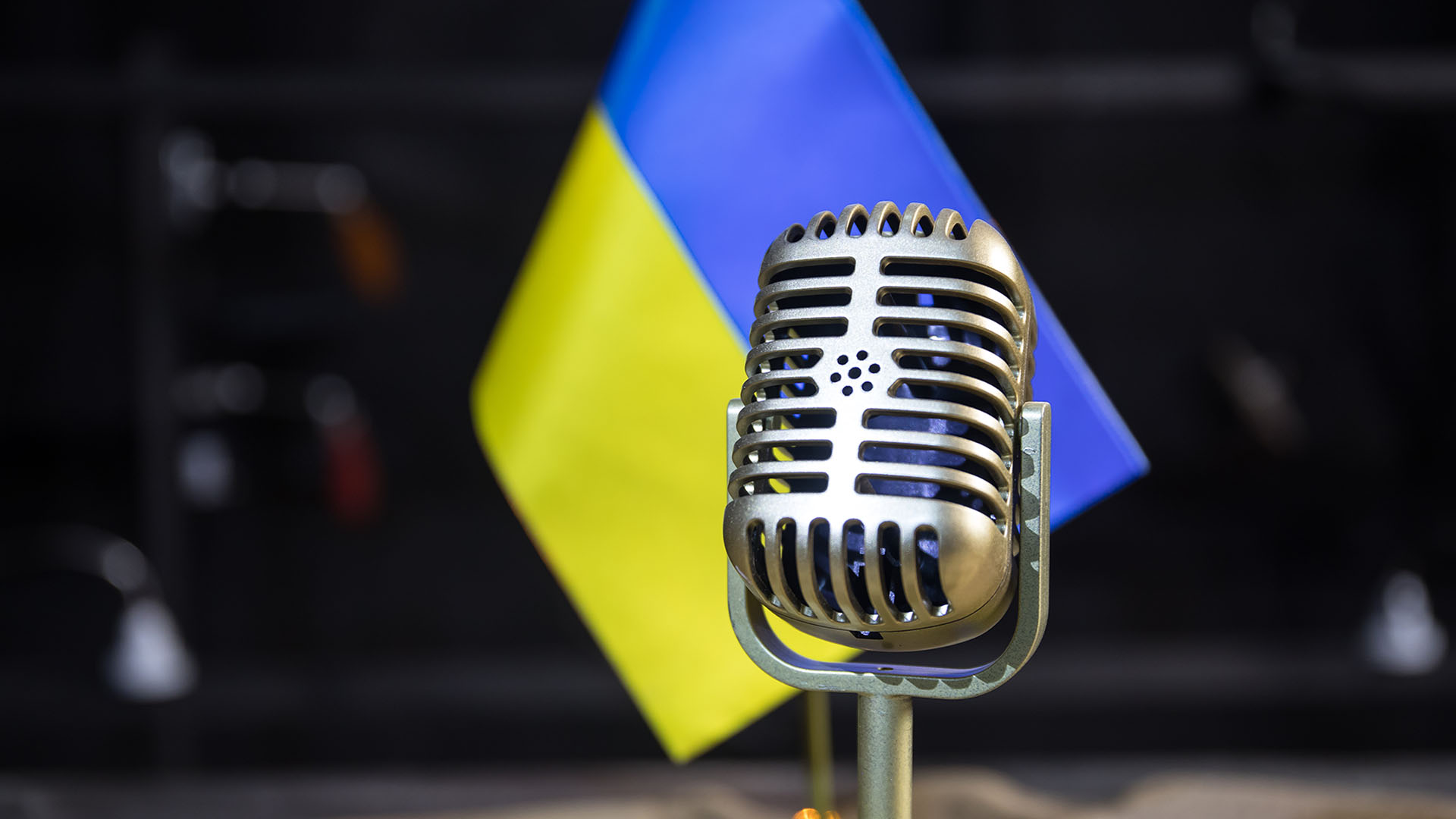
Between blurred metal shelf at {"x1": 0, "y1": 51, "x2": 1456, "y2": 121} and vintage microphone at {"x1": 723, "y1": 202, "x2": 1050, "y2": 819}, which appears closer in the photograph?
vintage microphone at {"x1": 723, "y1": 202, "x2": 1050, "y2": 819}

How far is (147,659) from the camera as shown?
186 cm

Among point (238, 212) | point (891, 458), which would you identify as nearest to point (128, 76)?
point (238, 212)

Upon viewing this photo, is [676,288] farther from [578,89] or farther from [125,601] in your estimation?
[125,601]

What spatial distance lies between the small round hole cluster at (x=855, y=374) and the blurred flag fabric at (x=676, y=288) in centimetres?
39

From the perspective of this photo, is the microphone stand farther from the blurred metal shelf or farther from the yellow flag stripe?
the blurred metal shelf

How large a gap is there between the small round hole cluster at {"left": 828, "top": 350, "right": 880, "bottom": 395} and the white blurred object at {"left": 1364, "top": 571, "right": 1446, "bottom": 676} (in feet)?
6.91

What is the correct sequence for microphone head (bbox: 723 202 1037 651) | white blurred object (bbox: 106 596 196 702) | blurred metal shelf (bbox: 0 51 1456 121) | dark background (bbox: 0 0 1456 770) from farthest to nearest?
dark background (bbox: 0 0 1456 770) → blurred metal shelf (bbox: 0 51 1456 121) → white blurred object (bbox: 106 596 196 702) → microphone head (bbox: 723 202 1037 651)

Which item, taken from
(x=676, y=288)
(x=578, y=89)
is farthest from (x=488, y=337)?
(x=676, y=288)

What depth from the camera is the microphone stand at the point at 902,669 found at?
1.50ft

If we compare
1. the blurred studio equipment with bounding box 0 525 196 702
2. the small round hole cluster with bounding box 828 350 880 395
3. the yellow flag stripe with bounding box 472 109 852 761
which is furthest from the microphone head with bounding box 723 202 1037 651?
the blurred studio equipment with bounding box 0 525 196 702

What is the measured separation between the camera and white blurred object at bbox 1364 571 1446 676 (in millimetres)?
2096

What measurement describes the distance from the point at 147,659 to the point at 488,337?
931 mm

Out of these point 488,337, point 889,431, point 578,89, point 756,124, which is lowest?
point 889,431

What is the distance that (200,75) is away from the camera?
79.9 inches
